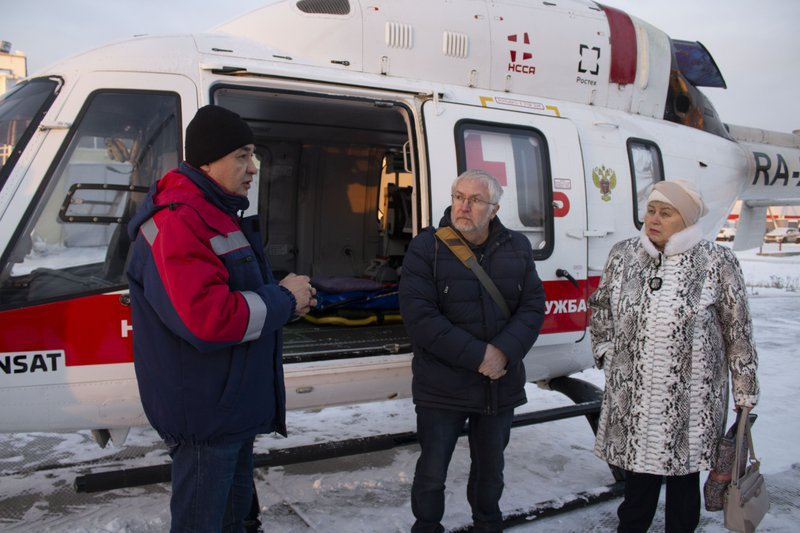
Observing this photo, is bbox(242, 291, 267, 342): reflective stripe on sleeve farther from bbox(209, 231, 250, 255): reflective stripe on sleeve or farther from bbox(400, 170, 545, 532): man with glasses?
bbox(400, 170, 545, 532): man with glasses

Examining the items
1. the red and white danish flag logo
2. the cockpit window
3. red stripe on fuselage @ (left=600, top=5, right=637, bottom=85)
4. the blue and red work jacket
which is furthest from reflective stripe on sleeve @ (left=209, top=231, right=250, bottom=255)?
red stripe on fuselage @ (left=600, top=5, right=637, bottom=85)

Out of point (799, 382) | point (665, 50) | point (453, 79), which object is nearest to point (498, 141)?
point (453, 79)

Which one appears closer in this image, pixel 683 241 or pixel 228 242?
pixel 228 242

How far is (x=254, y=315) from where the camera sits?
71.7 inches

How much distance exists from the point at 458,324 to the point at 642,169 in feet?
7.51

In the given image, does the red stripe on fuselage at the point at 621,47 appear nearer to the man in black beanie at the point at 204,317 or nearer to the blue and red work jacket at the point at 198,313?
the man in black beanie at the point at 204,317

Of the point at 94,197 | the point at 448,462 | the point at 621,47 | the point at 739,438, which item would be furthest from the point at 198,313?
the point at 621,47

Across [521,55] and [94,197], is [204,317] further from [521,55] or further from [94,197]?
[521,55]

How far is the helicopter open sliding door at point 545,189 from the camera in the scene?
360cm

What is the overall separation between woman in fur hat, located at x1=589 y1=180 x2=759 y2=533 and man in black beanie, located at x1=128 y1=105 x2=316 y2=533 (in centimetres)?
148

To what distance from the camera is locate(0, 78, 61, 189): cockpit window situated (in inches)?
105

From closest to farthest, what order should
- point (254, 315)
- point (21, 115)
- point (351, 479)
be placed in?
1. point (254, 315)
2. point (21, 115)
3. point (351, 479)

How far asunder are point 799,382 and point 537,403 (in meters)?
2.94

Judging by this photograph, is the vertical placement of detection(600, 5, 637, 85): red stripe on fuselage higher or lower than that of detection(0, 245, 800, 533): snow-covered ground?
higher
